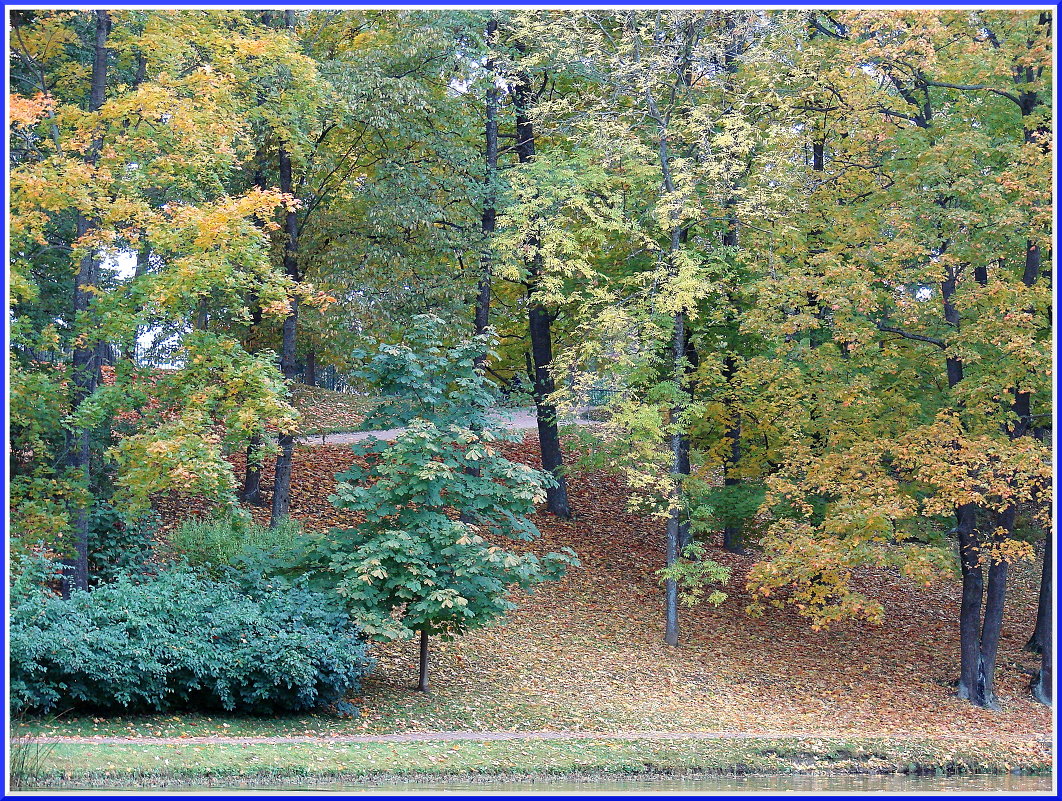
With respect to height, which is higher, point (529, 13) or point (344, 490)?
point (529, 13)

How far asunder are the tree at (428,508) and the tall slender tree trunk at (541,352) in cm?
749

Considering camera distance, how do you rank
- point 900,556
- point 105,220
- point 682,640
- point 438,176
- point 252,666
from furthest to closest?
point 438,176 → point 682,640 → point 900,556 → point 105,220 → point 252,666

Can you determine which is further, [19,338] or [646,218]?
[646,218]

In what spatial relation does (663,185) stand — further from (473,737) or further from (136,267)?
(473,737)

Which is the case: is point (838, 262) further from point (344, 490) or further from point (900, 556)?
point (344, 490)

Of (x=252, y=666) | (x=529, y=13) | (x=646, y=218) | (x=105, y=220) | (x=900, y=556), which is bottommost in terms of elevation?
(x=252, y=666)

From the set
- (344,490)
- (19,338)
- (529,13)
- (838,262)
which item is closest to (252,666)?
(344,490)

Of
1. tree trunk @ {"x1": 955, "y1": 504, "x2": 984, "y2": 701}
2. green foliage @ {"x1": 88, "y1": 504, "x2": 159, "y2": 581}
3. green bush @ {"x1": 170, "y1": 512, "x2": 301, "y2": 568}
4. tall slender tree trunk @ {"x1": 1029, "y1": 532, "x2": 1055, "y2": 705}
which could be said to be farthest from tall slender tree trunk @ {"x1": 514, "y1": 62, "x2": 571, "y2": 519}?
tall slender tree trunk @ {"x1": 1029, "y1": 532, "x2": 1055, "y2": 705}

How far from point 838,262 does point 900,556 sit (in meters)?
4.65

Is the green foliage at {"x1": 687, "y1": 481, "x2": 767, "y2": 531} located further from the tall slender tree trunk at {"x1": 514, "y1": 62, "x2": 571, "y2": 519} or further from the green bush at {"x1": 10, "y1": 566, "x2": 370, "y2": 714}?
the green bush at {"x1": 10, "y1": 566, "x2": 370, "y2": 714}

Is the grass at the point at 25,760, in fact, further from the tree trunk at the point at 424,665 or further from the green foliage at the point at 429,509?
the tree trunk at the point at 424,665

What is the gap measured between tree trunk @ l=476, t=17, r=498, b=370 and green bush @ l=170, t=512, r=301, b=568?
6.48 metres

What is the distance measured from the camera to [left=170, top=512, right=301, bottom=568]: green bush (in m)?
15.2

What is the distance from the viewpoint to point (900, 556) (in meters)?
16.2
